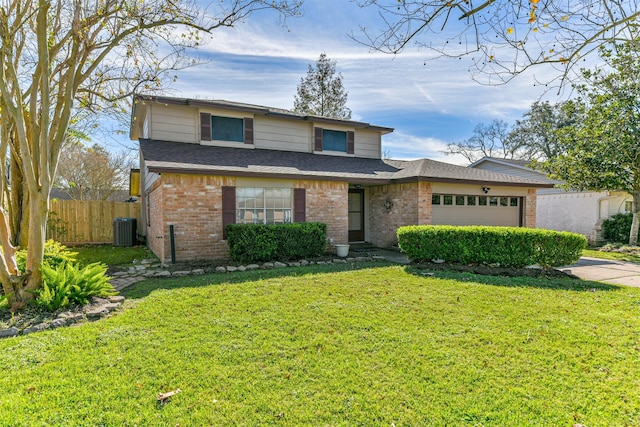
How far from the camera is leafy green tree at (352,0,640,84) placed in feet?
12.5

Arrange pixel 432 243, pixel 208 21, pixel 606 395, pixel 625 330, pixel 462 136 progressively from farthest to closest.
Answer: pixel 462 136
pixel 432 243
pixel 208 21
pixel 625 330
pixel 606 395

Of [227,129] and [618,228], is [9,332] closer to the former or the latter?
[227,129]

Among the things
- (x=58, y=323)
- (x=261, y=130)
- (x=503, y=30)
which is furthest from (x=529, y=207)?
(x=58, y=323)

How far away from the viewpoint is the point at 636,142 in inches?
477

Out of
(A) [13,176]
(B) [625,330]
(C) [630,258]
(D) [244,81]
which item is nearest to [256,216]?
(D) [244,81]

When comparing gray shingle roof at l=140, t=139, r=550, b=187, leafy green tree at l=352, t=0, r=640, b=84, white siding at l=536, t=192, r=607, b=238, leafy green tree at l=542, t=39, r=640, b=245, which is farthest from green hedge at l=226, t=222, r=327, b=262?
white siding at l=536, t=192, r=607, b=238

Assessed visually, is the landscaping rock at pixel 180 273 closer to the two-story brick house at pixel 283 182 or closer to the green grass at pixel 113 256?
the two-story brick house at pixel 283 182

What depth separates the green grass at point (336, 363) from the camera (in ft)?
8.23

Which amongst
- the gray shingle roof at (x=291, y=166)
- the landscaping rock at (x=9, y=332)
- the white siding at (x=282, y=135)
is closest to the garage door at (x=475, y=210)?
the gray shingle roof at (x=291, y=166)

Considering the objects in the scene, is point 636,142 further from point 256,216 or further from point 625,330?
point 256,216

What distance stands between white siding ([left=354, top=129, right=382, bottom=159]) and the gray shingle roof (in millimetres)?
452

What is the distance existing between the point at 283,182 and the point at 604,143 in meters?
12.4

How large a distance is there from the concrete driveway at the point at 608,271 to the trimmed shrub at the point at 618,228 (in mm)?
5887

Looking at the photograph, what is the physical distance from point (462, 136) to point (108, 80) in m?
32.9
